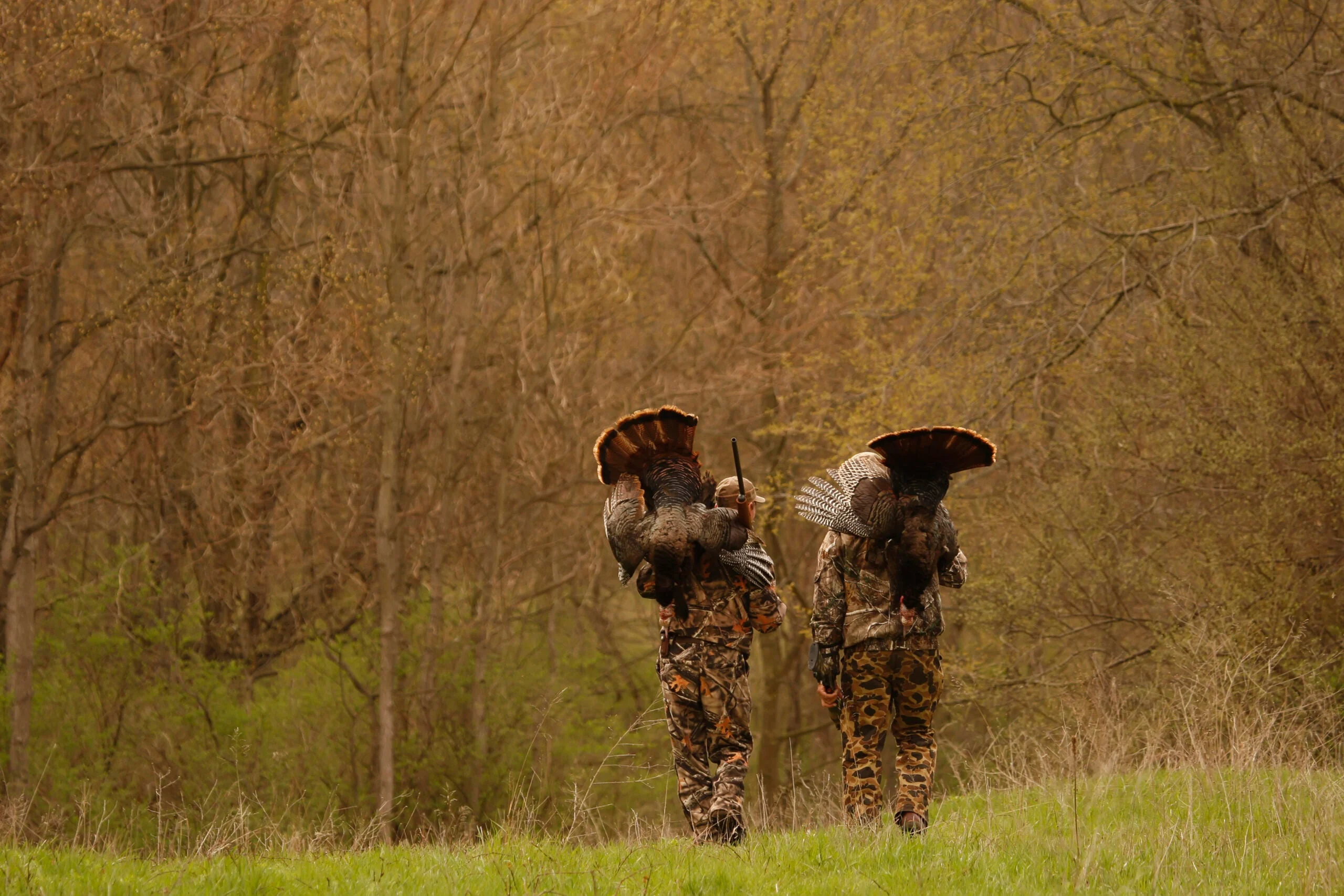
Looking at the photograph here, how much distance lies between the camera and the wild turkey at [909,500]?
6125 millimetres

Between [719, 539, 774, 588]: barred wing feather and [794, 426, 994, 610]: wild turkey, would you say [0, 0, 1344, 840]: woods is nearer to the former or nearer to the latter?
[794, 426, 994, 610]: wild turkey

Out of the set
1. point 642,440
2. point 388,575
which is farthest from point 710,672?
point 388,575

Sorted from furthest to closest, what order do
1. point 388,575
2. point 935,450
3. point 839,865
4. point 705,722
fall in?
point 388,575 → point 705,722 → point 935,450 → point 839,865

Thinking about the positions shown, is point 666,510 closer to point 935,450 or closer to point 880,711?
point 935,450

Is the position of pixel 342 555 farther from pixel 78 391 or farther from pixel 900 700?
pixel 900 700

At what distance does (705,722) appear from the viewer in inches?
254

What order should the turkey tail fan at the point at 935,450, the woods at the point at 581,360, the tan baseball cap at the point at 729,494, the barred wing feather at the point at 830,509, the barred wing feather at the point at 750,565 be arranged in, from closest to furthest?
the turkey tail fan at the point at 935,450, the barred wing feather at the point at 830,509, the barred wing feather at the point at 750,565, the tan baseball cap at the point at 729,494, the woods at the point at 581,360

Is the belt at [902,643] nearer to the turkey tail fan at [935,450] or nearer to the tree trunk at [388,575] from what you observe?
the turkey tail fan at [935,450]

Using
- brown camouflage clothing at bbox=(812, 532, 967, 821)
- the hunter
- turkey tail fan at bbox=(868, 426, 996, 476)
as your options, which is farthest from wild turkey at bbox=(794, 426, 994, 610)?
the hunter

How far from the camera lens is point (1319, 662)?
36.0 ft

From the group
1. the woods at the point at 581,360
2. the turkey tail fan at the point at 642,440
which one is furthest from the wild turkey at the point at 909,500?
the woods at the point at 581,360

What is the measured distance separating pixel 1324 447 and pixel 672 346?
1089cm

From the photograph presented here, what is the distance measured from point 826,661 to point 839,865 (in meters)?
1.36

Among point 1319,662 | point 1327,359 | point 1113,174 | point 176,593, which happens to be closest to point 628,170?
point 1113,174
